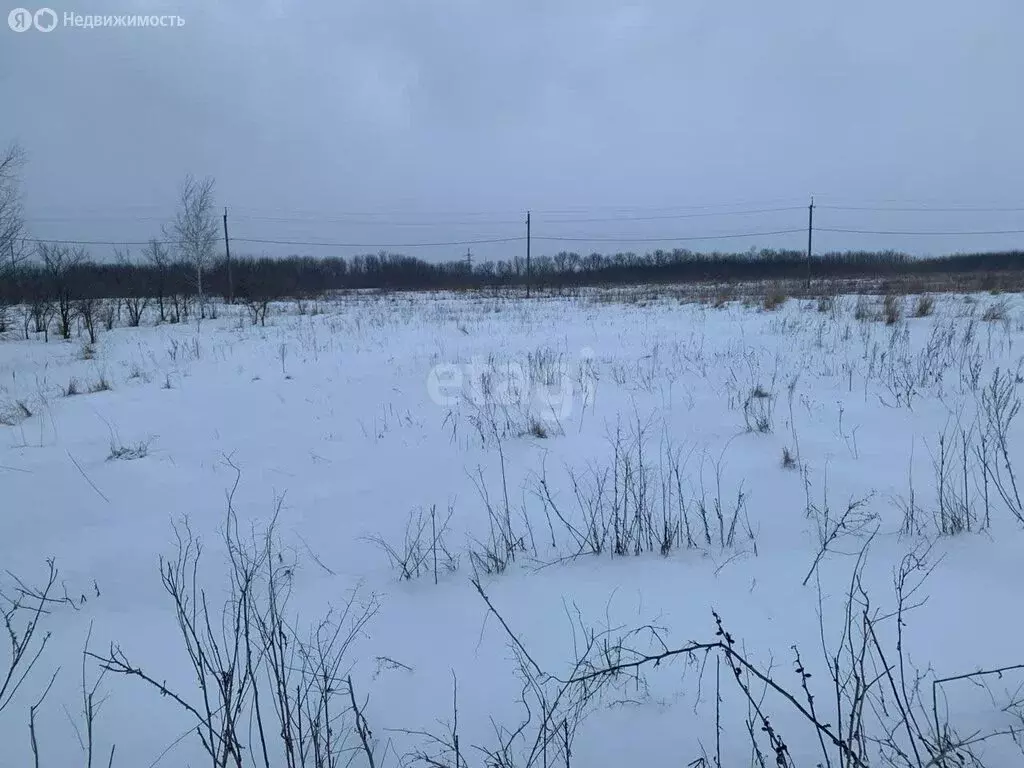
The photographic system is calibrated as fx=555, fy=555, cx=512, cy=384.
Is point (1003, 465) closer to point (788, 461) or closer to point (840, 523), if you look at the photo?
point (788, 461)

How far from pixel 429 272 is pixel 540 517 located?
5660 centimetres

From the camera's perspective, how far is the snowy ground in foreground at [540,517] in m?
1.92

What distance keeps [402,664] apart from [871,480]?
2.92 metres

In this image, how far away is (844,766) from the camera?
1.58 metres

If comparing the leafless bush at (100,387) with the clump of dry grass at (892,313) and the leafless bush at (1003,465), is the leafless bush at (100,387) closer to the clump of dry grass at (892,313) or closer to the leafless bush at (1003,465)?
the leafless bush at (1003,465)

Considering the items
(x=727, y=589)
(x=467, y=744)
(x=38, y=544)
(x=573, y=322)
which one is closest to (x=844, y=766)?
(x=727, y=589)

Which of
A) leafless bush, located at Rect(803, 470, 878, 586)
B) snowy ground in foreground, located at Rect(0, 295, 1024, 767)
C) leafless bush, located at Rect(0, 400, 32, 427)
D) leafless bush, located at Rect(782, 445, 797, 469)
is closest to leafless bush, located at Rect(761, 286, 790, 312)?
snowy ground in foreground, located at Rect(0, 295, 1024, 767)

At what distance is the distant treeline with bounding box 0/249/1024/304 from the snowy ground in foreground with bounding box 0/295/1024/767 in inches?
489

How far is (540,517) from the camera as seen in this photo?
332cm

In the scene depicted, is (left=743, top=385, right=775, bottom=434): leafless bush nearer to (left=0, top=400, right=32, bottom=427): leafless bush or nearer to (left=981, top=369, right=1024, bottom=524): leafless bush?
(left=981, top=369, right=1024, bottom=524): leafless bush

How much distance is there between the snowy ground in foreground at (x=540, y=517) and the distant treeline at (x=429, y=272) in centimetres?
1242

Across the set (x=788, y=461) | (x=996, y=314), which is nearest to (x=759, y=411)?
(x=788, y=461)

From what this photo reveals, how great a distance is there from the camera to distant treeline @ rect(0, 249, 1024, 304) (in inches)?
684

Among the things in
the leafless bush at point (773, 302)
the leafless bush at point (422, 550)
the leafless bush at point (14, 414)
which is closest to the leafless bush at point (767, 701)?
the leafless bush at point (422, 550)
